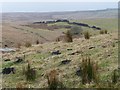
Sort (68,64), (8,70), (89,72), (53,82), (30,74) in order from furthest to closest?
(8,70) → (68,64) → (30,74) → (89,72) → (53,82)

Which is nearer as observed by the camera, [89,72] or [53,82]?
[53,82]

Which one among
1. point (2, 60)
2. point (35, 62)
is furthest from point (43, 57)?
point (2, 60)

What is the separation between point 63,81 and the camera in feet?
37.2

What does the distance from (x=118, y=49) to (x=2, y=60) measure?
515 centimetres

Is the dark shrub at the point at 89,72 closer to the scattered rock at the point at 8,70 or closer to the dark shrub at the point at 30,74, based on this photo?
the dark shrub at the point at 30,74

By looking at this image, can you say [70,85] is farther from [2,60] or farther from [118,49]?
[2,60]

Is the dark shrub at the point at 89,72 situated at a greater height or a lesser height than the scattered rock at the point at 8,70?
greater

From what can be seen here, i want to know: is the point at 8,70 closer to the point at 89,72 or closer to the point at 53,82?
the point at 53,82

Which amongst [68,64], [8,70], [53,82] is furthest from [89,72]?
[8,70]

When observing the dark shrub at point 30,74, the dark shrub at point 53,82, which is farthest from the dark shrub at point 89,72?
the dark shrub at point 30,74

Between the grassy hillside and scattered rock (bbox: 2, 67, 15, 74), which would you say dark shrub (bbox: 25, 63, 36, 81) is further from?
scattered rock (bbox: 2, 67, 15, 74)

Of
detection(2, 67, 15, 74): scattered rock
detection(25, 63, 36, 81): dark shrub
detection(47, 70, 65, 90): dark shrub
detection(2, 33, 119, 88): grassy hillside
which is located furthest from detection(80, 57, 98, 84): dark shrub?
detection(2, 67, 15, 74): scattered rock

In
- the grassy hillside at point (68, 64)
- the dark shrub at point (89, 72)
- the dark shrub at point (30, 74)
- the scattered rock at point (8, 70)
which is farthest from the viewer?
the scattered rock at point (8, 70)

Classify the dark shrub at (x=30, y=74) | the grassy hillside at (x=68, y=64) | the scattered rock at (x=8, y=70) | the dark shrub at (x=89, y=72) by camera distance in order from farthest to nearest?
the scattered rock at (x=8, y=70) < the dark shrub at (x=30, y=74) < the grassy hillside at (x=68, y=64) < the dark shrub at (x=89, y=72)
